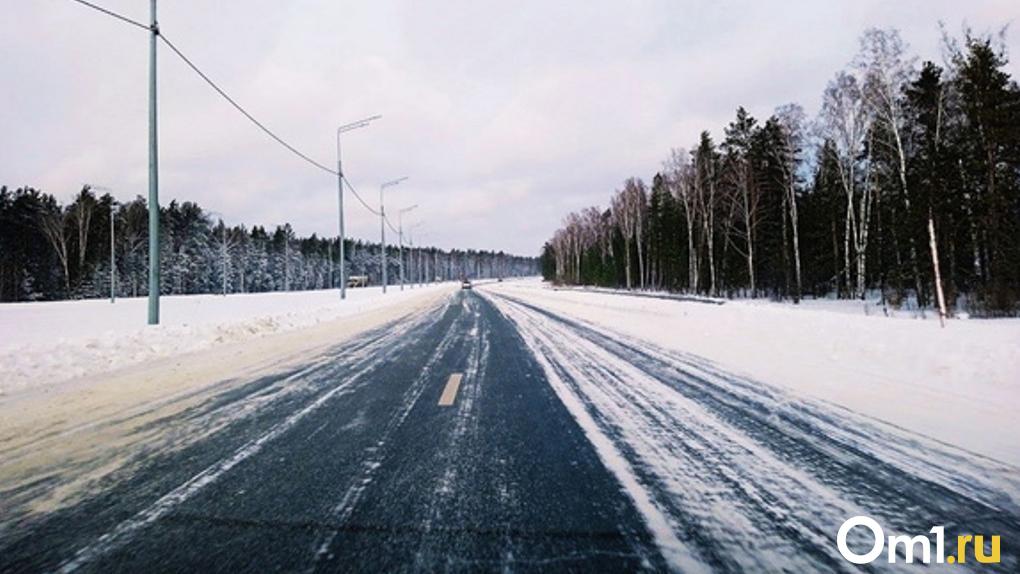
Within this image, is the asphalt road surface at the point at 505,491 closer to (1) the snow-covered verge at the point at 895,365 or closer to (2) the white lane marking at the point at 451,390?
(2) the white lane marking at the point at 451,390

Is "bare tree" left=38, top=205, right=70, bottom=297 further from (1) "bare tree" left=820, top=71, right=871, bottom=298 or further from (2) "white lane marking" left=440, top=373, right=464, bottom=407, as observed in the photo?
(1) "bare tree" left=820, top=71, right=871, bottom=298

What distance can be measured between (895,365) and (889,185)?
→ 24573 mm

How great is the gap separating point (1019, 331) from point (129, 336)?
588 inches

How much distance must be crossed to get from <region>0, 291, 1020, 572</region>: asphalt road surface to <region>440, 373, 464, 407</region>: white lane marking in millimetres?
118

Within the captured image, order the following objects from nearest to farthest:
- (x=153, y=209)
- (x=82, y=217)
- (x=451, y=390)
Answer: (x=451, y=390) < (x=153, y=209) < (x=82, y=217)

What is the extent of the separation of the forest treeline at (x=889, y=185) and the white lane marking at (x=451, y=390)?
382 inches

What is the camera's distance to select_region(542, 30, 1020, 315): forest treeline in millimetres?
18984

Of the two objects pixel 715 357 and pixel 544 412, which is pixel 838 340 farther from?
pixel 544 412

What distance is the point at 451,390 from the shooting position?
18.7 feet

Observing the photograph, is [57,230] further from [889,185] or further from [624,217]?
[889,185]

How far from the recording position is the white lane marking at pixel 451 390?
201 inches

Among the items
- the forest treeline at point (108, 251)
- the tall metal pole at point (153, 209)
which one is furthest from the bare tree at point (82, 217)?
the tall metal pole at point (153, 209)

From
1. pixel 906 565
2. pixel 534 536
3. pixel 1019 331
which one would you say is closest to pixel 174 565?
pixel 534 536

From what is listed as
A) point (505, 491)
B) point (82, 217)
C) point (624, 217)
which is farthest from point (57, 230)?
point (505, 491)
